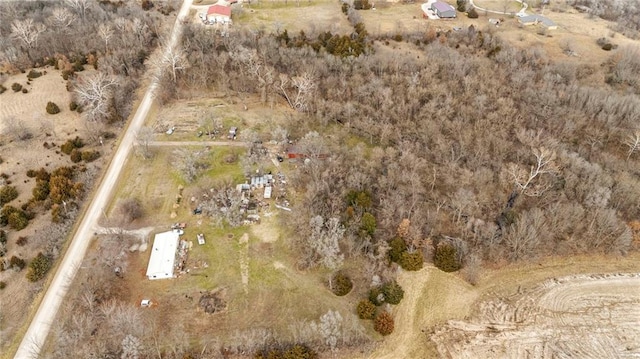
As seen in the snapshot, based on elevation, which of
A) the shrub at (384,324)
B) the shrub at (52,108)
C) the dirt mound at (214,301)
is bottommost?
the shrub at (384,324)

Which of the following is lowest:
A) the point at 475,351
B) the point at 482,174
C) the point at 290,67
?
the point at 475,351

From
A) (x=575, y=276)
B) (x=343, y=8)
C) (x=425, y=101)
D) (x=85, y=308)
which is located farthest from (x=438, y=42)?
(x=85, y=308)

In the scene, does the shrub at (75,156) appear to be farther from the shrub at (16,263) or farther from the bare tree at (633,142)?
the bare tree at (633,142)

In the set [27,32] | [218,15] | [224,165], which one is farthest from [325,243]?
[27,32]

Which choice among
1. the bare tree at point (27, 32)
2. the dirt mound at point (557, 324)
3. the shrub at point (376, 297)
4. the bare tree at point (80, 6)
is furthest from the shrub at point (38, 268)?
the bare tree at point (80, 6)

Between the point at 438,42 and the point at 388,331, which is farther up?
the point at 438,42

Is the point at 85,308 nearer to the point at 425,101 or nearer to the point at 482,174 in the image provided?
the point at 482,174
